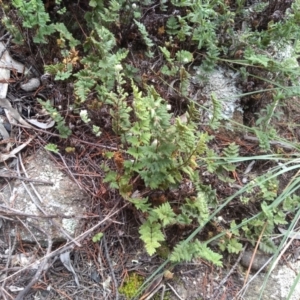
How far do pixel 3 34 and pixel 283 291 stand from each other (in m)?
2.22

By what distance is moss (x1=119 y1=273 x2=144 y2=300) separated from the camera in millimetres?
2248

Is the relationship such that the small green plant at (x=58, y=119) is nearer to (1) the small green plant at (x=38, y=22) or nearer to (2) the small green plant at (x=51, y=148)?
(2) the small green plant at (x=51, y=148)

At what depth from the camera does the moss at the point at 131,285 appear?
2248 millimetres

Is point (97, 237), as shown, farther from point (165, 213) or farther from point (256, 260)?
point (256, 260)

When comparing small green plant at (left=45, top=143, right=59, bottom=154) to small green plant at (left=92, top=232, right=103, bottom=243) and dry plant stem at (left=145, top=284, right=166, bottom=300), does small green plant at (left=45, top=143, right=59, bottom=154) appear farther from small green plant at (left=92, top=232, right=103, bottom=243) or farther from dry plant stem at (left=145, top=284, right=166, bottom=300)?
dry plant stem at (left=145, top=284, right=166, bottom=300)

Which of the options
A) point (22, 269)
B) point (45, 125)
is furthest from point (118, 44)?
point (22, 269)

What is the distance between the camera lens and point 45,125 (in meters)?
2.60

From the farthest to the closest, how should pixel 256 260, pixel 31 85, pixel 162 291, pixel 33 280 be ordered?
pixel 31 85 < pixel 256 260 < pixel 162 291 < pixel 33 280

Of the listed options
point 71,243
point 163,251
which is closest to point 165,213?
point 163,251

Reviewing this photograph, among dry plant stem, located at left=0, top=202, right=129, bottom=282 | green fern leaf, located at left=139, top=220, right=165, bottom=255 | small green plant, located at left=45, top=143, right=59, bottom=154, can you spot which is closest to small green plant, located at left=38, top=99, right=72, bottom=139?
small green plant, located at left=45, top=143, right=59, bottom=154

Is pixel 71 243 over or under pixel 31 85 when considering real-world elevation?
under

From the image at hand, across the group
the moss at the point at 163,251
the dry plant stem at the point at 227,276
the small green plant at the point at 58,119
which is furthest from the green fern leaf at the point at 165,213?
the small green plant at the point at 58,119

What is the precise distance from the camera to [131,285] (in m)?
2.27

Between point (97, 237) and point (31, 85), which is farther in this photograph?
point (31, 85)
